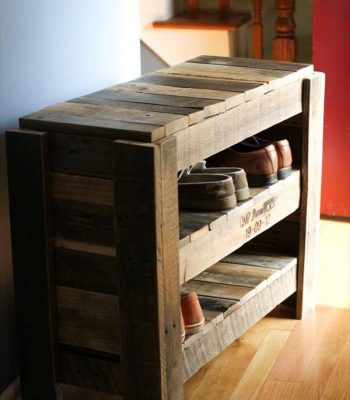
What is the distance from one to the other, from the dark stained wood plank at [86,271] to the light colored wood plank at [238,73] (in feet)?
2.02

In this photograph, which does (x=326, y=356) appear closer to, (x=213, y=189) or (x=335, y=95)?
(x=213, y=189)

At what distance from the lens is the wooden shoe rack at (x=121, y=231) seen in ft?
6.20

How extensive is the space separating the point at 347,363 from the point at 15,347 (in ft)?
2.73

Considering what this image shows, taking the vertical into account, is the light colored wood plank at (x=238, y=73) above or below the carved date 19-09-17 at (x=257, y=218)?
above

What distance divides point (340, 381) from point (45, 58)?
104cm

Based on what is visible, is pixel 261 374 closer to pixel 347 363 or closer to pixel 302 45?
pixel 347 363

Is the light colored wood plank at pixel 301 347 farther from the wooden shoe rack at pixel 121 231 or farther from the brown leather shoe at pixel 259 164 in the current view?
the brown leather shoe at pixel 259 164

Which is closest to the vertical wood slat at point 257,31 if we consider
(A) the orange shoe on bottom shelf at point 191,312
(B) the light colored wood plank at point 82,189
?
(A) the orange shoe on bottom shelf at point 191,312

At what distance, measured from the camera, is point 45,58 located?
7.10 ft

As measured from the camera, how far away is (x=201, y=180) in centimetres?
232

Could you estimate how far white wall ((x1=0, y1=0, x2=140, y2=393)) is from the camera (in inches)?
80.6

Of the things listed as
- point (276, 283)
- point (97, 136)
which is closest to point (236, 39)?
point (276, 283)

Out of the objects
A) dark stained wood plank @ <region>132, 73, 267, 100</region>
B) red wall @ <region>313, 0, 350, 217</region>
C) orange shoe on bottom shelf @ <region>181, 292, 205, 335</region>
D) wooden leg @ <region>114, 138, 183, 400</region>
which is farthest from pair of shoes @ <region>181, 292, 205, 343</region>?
red wall @ <region>313, 0, 350, 217</region>

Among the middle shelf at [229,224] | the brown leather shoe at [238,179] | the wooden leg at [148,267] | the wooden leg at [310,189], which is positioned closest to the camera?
the wooden leg at [148,267]
